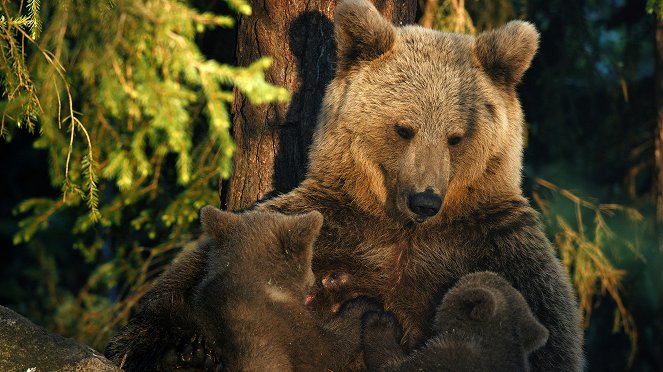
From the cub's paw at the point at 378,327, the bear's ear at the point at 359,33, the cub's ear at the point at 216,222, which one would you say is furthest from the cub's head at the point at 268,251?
the bear's ear at the point at 359,33

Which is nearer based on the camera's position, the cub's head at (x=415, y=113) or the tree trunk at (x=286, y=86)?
the cub's head at (x=415, y=113)

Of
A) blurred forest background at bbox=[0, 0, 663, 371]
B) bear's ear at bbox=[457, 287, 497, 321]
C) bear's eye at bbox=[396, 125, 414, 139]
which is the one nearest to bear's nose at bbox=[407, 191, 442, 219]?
bear's eye at bbox=[396, 125, 414, 139]

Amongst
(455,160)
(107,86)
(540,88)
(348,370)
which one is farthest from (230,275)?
(540,88)

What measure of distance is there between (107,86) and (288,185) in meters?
2.19

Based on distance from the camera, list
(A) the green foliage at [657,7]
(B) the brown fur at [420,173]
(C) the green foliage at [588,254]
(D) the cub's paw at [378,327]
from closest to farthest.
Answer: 1. (D) the cub's paw at [378,327]
2. (B) the brown fur at [420,173]
3. (A) the green foliage at [657,7]
4. (C) the green foliage at [588,254]

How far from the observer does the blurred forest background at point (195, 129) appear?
3.32 m

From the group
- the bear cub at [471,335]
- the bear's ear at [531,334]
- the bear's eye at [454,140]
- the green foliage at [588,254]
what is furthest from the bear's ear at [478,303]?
the green foliage at [588,254]

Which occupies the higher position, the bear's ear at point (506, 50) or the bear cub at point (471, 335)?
the bear's ear at point (506, 50)

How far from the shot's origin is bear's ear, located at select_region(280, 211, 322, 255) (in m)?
4.17

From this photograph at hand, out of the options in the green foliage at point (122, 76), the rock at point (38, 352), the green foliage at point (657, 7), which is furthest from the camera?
the green foliage at point (657, 7)

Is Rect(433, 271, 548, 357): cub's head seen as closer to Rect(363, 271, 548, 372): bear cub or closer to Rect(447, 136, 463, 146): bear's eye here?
Rect(363, 271, 548, 372): bear cub

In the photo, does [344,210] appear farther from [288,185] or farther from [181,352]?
[181,352]

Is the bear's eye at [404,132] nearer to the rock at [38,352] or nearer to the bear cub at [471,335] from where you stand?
the bear cub at [471,335]

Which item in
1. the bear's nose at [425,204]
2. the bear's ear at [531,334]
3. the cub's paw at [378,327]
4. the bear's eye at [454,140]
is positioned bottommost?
the cub's paw at [378,327]
